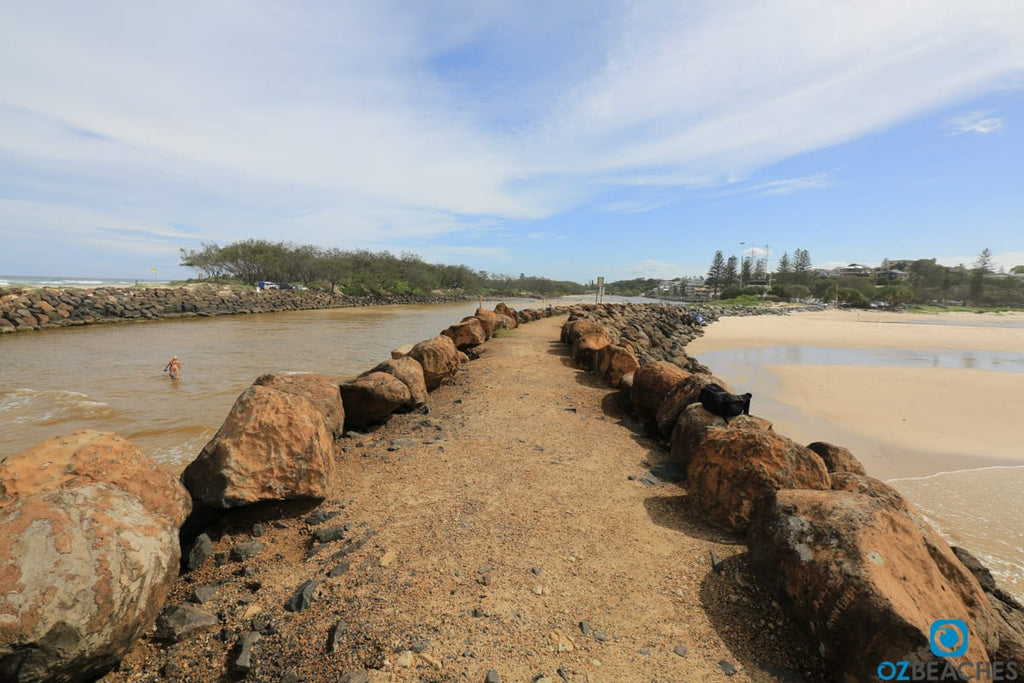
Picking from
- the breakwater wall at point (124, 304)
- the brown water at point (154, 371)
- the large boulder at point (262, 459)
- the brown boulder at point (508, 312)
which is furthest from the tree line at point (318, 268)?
the large boulder at point (262, 459)

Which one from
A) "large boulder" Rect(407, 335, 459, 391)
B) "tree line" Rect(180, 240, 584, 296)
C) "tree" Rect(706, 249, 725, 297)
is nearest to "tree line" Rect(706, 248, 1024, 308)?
"tree" Rect(706, 249, 725, 297)

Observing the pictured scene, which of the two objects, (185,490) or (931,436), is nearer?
(185,490)

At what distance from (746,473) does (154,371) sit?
53.4 feet

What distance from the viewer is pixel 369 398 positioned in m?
6.00

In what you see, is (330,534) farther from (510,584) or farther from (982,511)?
(982,511)

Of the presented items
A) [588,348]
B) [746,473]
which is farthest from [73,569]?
[588,348]

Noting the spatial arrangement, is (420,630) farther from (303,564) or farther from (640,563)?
(640,563)

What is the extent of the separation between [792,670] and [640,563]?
3.37 feet

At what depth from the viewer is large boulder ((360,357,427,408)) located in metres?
6.60

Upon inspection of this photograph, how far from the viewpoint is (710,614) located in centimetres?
276

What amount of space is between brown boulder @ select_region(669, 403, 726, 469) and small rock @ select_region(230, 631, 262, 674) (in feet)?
13.1

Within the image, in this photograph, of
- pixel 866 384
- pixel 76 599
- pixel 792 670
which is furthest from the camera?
pixel 866 384

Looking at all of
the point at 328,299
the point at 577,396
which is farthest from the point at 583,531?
the point at 328,299

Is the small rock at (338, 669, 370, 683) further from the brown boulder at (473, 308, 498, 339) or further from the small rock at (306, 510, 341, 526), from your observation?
the brown boulder at (473, 308, 498, 339)
